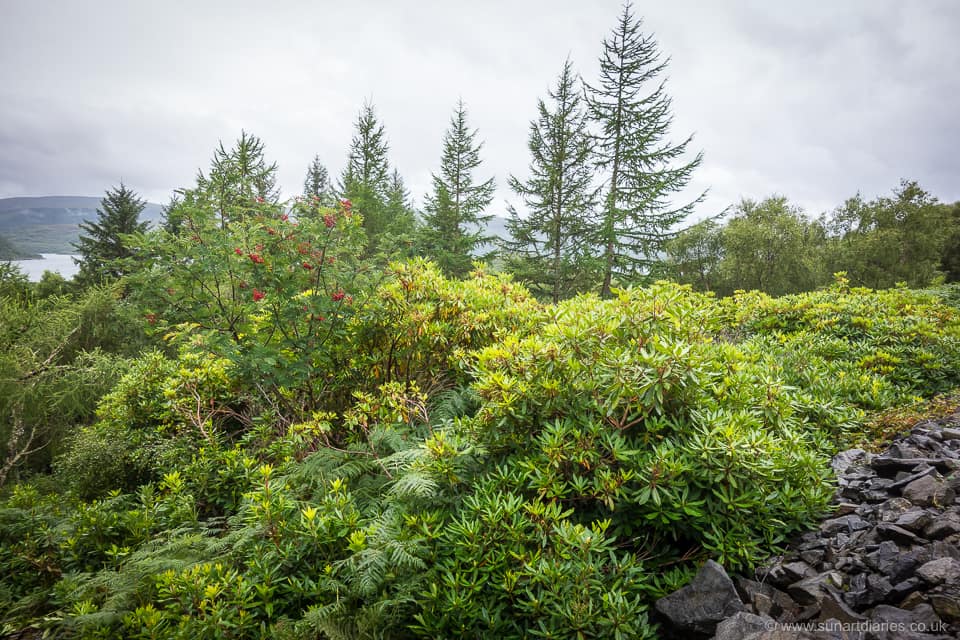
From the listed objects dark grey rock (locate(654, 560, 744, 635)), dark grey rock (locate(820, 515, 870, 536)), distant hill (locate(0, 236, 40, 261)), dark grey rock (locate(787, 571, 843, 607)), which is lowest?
dark grey rock (locate(654, 560, 744, 635))

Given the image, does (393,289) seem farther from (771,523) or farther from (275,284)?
(771,523)

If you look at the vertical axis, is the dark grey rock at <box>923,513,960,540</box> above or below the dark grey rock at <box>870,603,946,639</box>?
above

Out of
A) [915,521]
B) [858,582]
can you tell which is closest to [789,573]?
[858,582]

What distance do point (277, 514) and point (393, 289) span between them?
2369 millimetres

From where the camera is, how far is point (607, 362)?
2424 millimetres

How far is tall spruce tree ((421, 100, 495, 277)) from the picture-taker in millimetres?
19844

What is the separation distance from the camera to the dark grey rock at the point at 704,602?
181 cm

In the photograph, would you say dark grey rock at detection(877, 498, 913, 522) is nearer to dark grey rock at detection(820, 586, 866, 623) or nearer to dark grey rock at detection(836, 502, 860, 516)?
dark grey rock at detection(836, 502, 860, 516)

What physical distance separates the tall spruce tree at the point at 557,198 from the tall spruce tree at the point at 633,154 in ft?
3.43

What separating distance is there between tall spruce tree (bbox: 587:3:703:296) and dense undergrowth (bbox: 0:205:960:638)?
12339 mm

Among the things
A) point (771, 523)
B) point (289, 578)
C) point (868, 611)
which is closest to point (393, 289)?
point (289, 578)

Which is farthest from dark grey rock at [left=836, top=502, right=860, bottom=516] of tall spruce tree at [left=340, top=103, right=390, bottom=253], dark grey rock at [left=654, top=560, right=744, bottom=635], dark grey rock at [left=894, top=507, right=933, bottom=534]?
tall spruce tree at [left=340, top=103, right=390, bottom=253]

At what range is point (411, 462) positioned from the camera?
2.42 meters

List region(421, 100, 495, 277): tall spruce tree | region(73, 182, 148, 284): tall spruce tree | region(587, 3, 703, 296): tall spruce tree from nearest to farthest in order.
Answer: region(587, 3, 703, 296): tall spruce tree
region(73, 182, 148, 284): tall spruce tree
region(421, 100, 495, 277): tall spruce tree
